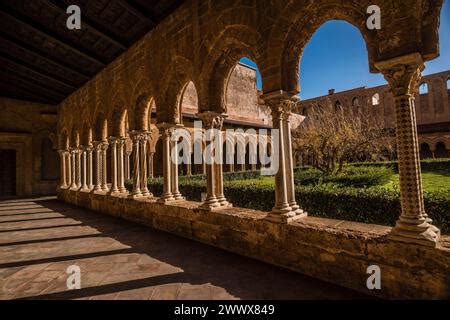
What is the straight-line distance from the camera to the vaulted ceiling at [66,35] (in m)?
5.86

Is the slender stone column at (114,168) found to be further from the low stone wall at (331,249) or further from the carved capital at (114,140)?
the low stone wall at (331,249)

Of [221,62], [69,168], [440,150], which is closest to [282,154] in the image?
[221,62]

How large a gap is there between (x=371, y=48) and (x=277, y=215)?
228cm

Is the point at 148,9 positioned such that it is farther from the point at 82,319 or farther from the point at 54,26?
the point at 82,319

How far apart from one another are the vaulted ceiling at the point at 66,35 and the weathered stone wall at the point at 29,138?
3442mm

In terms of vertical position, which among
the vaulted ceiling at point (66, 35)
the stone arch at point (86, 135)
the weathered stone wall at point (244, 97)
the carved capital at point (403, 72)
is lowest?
the carved capital at point (403, 72)

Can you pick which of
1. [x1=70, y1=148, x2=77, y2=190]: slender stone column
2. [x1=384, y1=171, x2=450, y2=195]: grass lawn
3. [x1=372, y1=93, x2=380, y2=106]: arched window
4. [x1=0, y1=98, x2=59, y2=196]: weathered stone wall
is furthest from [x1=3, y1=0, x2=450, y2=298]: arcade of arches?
[x1=372, y1=93, x2=380, y2=106]: arched window

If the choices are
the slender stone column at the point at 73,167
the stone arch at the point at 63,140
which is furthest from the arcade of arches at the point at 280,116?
the stone arch at the point at 63,140

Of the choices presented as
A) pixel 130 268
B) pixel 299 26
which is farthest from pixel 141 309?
pixel 299 26

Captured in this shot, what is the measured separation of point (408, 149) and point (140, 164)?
6.00 metres

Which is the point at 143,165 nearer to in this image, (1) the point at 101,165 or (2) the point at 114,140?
(2) the point at 114,140

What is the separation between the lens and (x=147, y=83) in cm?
670

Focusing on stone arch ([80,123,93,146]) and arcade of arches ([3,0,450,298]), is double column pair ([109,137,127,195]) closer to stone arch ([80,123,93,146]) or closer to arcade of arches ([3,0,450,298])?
arcade of arches ([3,0,450,298])

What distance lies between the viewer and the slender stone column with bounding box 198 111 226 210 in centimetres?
473
